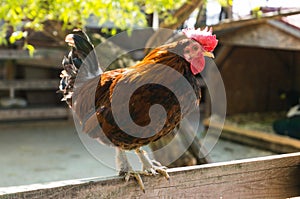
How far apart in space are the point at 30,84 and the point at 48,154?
2.18 meters

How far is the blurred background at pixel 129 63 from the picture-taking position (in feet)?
12.6

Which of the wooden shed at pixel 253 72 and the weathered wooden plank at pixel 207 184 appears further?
the wooden shed at pixel 253 72

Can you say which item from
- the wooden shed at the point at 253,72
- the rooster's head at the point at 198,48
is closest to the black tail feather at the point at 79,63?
the rooster's head at the point at 198,48

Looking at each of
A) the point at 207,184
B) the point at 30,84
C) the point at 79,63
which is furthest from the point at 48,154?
the point at 207,184

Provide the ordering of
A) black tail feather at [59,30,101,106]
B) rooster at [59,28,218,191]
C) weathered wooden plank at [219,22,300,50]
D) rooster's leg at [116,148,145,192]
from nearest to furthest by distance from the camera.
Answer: rooster's leg at [116,148,145,192]
rooster at [59,28,218,191]
black tail feather at [59,30,101,106]
weathered wooden plank at [219,22,300,50]

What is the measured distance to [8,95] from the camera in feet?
28.3

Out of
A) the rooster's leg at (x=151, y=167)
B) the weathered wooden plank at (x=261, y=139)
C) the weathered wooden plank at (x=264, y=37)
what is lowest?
the weathered wooden plank at (x=261, y=139)

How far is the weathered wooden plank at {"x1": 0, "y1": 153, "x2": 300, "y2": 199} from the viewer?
1367 mm

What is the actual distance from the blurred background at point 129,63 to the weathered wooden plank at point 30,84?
0.06 ft

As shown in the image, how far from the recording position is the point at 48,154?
6145 mm

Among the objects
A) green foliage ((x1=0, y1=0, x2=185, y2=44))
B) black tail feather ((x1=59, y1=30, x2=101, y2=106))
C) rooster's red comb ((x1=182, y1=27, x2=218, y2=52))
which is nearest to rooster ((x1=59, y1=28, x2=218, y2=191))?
rooster's red comb ((x1=182, y1=27, x2=218, y2=52))

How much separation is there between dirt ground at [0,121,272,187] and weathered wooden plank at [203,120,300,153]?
0.49ft

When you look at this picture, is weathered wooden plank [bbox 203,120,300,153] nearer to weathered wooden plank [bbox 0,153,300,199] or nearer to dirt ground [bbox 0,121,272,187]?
dirt ground [bbox 0,121,272,187]

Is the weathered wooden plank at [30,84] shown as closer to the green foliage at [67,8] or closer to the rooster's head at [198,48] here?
the green foliage at [67,8]
